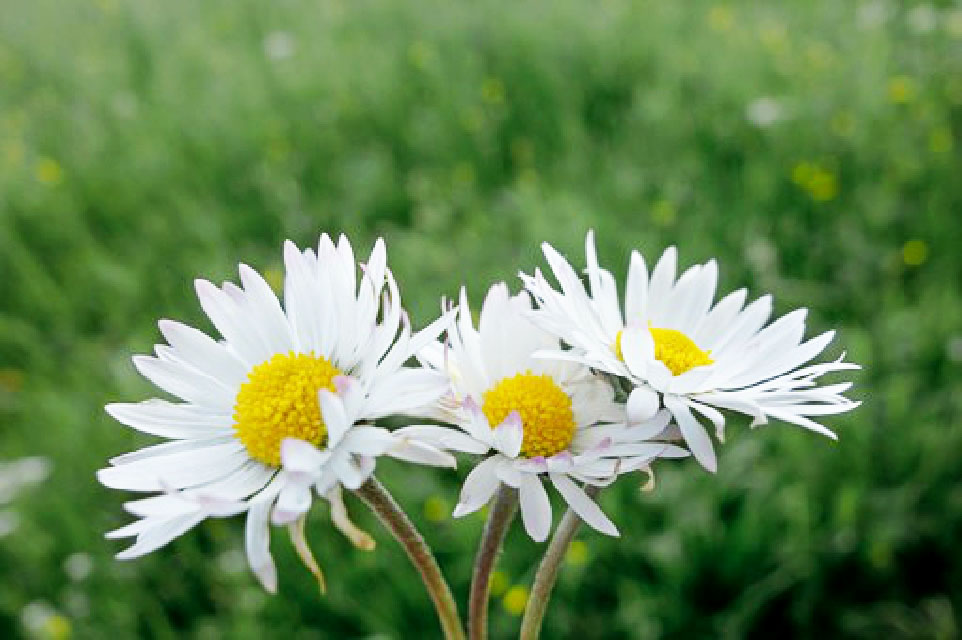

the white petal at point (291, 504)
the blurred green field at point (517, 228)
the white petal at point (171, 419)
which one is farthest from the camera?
the blurred green field at point (517, 228)

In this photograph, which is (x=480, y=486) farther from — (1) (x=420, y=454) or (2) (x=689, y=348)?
(2) (x=689, y=348)

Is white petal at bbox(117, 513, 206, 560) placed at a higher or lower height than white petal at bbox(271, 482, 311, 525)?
higher

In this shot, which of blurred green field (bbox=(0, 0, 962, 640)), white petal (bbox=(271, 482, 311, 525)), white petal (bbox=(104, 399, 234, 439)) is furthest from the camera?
blurred green field (bbox=(0, 0, 962, 640))

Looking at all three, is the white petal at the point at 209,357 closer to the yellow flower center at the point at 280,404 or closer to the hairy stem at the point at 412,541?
the yellow flower center at the point at 280,404

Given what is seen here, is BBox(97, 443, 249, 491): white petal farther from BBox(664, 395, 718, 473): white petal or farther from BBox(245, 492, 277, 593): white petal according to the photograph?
BBox(664, 395, 718, 473): white petal

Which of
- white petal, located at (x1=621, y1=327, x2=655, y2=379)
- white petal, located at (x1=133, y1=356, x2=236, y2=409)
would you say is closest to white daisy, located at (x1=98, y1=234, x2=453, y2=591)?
white petal, located at (x1=133, y1=356, x2=236, y2=409)

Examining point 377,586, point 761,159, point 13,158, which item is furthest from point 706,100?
point 13,158

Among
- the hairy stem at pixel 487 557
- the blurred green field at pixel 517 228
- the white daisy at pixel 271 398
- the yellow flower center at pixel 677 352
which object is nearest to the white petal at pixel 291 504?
the white daisy at pixel 271 398
